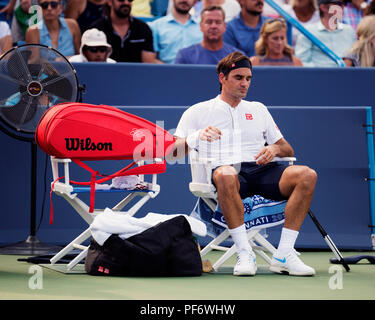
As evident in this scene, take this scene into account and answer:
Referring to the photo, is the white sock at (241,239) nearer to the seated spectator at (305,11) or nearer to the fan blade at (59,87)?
the fan blade at (59,87)

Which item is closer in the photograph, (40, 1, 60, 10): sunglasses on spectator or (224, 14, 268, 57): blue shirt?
(40, 1, 60, 10): sunglasses on spectator

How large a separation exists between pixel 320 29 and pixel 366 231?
3.08 meters

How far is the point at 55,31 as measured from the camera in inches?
318

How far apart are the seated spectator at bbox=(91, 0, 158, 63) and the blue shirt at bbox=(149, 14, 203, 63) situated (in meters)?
0.35

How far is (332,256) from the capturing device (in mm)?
6434

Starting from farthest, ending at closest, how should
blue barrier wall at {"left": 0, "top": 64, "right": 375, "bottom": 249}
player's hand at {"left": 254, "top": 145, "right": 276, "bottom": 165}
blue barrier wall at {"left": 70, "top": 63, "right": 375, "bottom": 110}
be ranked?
Answer: blue barrier wall at {"left": 70, "top": 63, "right": 375, "bottom": 110}
blue barrier wall at {"left": 0, "top": 64, "right": 375, "bottom": 249}
player's hand at {"left": 254, "top": 145, "right": 276, "bottom": 165}

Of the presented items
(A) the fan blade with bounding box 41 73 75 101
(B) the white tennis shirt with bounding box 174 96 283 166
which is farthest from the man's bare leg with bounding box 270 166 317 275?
(A) the fan blade with bounding box 41 73 75 101

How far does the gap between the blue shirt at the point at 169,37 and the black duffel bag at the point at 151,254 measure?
393cm

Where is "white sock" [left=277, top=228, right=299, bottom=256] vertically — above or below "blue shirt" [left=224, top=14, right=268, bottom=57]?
below

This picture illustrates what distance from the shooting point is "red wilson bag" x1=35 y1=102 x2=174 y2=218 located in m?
5.12

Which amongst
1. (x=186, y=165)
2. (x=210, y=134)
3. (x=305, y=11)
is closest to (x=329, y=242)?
(x=210, y=134)

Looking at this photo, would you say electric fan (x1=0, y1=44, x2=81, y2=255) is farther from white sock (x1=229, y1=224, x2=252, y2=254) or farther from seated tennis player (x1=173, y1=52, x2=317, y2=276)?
white sock (x1=229, y1=224, x2=252, y2=254)

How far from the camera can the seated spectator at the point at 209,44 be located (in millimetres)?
7965
